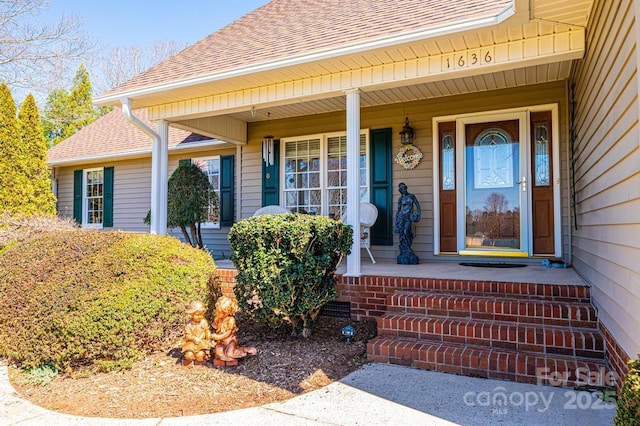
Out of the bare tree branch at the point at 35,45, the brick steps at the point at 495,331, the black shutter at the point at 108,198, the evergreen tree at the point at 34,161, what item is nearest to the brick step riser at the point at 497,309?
the brick steps at the point at 495,331

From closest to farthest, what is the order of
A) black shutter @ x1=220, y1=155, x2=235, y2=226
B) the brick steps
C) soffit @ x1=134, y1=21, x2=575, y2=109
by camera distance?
1. the brick steps
2. soffit @ x1=134, y1=21, x2=575, y2=109
3. black shutter @ x1=220, y1=155, x2=235, y2=226

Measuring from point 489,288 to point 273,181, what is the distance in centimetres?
423

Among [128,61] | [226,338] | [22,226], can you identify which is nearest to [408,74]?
[226,338]

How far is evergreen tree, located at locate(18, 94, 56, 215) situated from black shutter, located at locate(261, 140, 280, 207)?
12.7 feet

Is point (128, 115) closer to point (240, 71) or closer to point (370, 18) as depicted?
point (240, 71)

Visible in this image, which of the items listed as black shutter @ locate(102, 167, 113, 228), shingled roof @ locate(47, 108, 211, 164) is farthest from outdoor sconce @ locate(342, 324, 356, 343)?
black shutter @ locate(102, 167, 113, 228)

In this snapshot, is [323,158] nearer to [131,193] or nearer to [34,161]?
[131,193]

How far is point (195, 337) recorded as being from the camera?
3.43 m

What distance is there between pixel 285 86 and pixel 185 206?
2939 millimetres

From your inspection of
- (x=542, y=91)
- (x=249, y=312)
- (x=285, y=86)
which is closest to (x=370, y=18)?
(x=285, y=86)

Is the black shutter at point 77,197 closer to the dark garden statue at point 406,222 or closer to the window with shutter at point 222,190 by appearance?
the window with shutter at point 222,190

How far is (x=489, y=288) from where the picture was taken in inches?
152

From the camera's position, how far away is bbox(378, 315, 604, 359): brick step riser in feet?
10.1

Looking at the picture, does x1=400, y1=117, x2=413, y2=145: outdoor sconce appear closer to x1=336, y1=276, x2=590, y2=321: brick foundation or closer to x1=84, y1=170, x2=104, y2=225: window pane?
x1=336, y1=276, x2=590, y2=321: brick foundation
